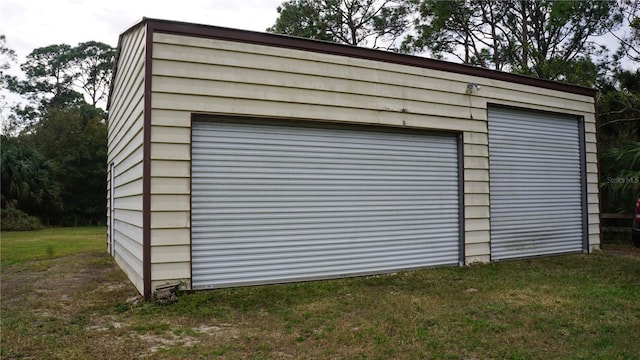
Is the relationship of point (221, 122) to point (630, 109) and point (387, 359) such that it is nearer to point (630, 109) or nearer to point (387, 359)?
point (387, 359)

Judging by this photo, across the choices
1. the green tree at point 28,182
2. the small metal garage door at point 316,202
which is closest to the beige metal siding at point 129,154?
the small metal garage door at point 316,202

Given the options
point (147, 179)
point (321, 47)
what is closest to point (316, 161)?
point (321, 47)

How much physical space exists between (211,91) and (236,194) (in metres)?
1.30

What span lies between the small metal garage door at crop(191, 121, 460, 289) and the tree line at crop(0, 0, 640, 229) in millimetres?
5125

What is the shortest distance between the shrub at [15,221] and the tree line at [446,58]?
13 cm

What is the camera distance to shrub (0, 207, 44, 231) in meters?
18.0

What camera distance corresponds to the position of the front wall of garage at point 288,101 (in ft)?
17.5

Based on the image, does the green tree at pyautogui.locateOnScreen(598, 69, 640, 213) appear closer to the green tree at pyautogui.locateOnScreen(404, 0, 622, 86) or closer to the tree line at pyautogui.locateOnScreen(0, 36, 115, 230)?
the green tree at pyautogui.locateOnScreen(404, 0, 622, 86)

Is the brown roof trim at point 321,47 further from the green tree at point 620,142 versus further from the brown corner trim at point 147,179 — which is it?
the green tree at point 620,142

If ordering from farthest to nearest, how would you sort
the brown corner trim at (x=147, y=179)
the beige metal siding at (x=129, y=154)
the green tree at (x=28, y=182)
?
the green tree at (x=28, y=182)
the beige metal siding at (x=129, y=154)
the brown corner trim at (x=147, y=179)

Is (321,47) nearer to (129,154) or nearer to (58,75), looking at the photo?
(129,154)

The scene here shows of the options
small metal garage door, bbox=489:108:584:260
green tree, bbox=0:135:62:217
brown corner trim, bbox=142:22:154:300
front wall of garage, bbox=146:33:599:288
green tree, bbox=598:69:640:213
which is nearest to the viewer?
brown corner trim, bbox=142:22:154:300

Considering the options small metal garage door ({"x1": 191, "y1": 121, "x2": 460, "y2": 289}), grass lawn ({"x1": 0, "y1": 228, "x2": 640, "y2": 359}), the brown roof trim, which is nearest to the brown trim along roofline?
the brown roof trim

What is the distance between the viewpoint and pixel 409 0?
62.4 feet
